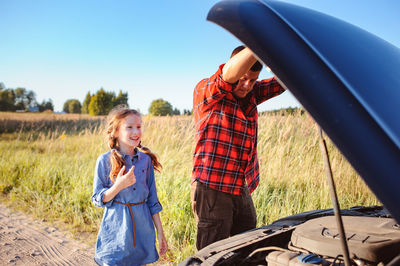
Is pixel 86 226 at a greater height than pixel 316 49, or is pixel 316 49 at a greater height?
pixel 316 49

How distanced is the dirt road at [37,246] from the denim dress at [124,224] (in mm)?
1577

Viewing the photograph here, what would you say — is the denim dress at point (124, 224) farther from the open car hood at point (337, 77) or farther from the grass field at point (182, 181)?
the open car hood at point (337, 77)

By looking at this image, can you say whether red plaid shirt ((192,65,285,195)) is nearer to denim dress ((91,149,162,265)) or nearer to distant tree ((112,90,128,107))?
denim dress ((91,149,162,265))

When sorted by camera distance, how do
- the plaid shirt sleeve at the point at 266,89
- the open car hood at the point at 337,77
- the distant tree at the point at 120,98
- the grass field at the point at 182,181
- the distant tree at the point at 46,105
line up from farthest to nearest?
the distant tree at the point at 46,105
the distant tree at the point at 120,98
the grass field at the point at 182,181
the plaid shirt sleeve at the point at 266,89
the open car hood at the point at 337,77

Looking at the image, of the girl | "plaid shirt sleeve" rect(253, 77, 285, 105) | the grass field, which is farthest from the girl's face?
the grass field

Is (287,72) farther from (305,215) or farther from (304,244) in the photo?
(305,215)

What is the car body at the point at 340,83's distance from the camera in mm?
676

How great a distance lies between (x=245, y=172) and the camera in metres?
2.22

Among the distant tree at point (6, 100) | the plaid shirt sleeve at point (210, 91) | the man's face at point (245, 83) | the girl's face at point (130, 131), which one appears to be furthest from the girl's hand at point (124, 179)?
the distant tree at point (6, 100)

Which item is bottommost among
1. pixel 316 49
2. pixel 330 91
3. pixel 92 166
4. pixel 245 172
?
pixel 92 166

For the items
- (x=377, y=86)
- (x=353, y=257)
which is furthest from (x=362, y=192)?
(x=377, y=86)

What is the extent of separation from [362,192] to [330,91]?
12.2ft

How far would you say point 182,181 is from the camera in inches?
177

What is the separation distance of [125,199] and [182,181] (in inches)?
93.0
